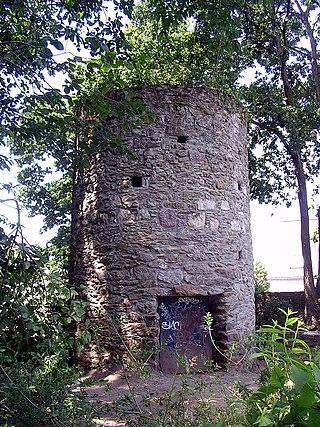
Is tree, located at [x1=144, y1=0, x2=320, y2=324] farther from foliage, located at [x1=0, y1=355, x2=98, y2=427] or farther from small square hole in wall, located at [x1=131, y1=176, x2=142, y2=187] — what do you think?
foliage, located at [x1=0, y1=355, x2=98, y2=427]

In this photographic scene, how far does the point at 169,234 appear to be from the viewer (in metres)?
7.11

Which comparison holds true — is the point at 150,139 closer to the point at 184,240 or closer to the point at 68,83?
the point at 184,240

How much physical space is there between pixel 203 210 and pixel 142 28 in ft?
25.8

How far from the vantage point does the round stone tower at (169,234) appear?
698 cm

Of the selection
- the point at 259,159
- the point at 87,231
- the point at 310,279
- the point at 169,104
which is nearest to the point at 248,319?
the point at 87,231

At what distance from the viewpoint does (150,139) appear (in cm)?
739

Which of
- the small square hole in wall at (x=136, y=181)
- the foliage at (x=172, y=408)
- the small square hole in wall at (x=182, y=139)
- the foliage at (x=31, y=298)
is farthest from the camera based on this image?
the small square hole in wall at (x=182, y=139)

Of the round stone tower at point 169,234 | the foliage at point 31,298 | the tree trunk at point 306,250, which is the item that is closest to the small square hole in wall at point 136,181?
the round stone tower at point 169,234

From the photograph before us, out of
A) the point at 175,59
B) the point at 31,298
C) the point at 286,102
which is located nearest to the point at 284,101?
the point at 286,102

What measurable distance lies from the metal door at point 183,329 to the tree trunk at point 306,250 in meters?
6.21

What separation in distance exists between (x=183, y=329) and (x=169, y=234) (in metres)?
1.45

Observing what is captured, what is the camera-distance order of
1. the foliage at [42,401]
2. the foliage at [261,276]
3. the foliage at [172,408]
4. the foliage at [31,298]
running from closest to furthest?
the foliage at [172,408] → the foliage at [42,401] → the foliage at [31,298] → the foliage at [261,276]

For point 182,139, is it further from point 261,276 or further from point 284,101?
point 261,276

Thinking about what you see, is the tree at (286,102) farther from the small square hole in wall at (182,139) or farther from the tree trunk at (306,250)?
the small square hole in wall at (182,139)
